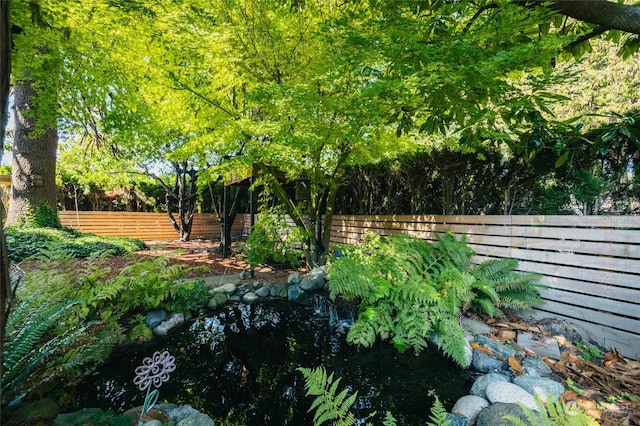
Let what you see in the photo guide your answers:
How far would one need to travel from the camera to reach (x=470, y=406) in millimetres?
2107

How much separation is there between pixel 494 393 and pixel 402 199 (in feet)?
12.8

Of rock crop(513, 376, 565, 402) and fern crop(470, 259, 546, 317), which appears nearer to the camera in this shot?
rock crop(513, 376, 565, 402)

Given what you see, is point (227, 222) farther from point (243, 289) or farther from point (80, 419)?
point (80, 419)

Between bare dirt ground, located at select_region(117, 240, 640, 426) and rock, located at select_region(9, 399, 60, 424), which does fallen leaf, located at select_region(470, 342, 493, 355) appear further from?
rock, located at select_region(9, 399, 60, 424)

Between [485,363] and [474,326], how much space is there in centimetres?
53

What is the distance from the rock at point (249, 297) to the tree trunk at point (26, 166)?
6.05 metres

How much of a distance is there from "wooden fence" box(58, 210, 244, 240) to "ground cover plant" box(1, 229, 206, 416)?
8.26 m

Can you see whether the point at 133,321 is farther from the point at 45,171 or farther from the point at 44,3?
the point at 45,171

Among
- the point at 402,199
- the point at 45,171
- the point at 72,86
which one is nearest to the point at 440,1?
the point at 402,199

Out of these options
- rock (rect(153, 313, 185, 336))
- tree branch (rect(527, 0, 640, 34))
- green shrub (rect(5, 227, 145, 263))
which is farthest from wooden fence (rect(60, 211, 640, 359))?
green shrub (rect(5, 227, 145, 263))

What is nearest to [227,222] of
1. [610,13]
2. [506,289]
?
[506,289]

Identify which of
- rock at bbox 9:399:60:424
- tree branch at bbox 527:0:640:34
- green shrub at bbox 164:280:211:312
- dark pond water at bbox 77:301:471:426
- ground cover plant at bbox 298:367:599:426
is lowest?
dark pond water at bbox 77:301:471:426

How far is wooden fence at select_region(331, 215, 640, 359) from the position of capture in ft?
9.28

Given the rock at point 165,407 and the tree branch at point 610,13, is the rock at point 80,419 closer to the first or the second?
the rock at point 165,407
